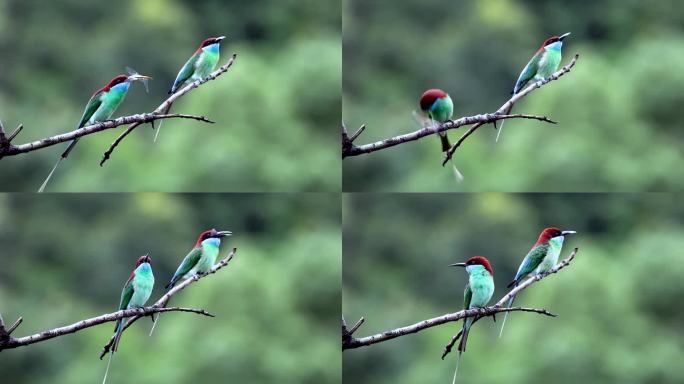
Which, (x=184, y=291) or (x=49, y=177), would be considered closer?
(x=49, y=177)

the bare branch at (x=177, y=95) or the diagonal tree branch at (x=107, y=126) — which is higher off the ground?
the bare branch at (x=177, y=95)

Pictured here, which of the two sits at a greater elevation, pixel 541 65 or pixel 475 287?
pixel 541 65

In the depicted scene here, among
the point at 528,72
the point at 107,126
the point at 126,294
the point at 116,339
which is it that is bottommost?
the point at 116,339

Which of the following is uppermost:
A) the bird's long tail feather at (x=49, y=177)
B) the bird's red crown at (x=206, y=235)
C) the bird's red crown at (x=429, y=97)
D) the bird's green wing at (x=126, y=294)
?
the bird's red crown at (x=429, y=97)

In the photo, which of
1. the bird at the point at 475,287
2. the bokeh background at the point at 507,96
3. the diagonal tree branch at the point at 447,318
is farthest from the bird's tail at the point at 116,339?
the bird at the point at 475,287

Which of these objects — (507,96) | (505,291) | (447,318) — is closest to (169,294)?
(447,318)

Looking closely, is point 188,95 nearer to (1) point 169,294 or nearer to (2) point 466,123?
(1) point 169,294

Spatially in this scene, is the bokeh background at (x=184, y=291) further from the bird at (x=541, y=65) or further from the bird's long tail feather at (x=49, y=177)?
the bird at (x=541, y=65)
